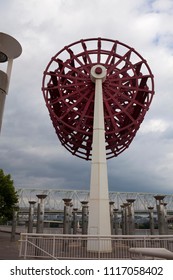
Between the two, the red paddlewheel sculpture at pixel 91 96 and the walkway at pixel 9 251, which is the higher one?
the red paddlewheel sculpture at pixel 91 96

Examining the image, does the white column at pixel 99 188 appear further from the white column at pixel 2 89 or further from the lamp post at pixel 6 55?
the white column at pixel 2 89

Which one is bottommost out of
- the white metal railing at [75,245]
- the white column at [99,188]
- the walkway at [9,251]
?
the walkway at [9,251]

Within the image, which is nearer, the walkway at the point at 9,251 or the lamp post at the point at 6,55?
the lamp post at the point at 6,55

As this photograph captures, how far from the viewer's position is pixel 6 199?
35.0 metres

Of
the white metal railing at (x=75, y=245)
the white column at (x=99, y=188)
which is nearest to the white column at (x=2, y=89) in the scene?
the white metal railing at (x=75, y=245)

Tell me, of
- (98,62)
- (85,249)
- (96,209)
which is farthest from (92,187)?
(98,62)

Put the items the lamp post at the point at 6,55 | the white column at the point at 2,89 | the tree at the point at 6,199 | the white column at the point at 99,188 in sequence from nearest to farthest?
the white column at the point at 2,89 → the lamp post at the point at 6,55 → the white column at the point at 99,188 → the tree at the point at 6,199

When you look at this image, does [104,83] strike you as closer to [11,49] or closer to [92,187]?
[92,187]

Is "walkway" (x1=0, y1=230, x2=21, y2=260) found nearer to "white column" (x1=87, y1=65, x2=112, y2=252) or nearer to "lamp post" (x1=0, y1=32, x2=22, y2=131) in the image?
"white column" (x1=87, y1=65, x2=112, y2=252)

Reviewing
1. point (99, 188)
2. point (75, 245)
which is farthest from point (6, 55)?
point (99, 188)

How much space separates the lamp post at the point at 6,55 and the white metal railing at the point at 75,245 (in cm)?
851

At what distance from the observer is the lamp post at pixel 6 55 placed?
5.08m

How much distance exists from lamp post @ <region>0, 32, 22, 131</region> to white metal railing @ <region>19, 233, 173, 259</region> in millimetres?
8506
